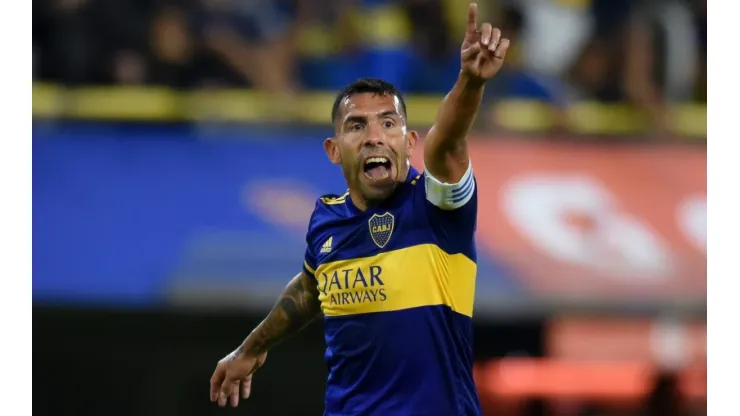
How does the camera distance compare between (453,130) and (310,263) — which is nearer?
(453,130)

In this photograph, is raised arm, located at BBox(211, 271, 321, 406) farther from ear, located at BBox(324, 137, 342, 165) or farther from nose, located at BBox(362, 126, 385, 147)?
nose, located at BBox(362, 126, 385, 147)

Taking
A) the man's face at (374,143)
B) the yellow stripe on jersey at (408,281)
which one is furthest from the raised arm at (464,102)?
the yellow stripe on jersey at (408,281)

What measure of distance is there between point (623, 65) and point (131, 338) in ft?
18.9

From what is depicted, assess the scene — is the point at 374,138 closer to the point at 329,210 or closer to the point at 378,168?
the point at 378,168

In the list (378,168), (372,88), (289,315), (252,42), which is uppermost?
(252,42)

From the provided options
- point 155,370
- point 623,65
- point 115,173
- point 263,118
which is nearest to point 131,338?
point 155,370

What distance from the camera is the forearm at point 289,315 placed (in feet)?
17.8

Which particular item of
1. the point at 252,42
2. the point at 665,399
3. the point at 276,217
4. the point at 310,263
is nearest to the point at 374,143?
the point at 310,263

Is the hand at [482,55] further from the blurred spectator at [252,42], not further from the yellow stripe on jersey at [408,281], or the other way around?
the blurred spectator at [252,42]

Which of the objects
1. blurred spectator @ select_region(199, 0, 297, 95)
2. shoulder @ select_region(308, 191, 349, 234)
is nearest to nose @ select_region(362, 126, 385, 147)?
shoulder @ select_region(308, 191, 349, 234)

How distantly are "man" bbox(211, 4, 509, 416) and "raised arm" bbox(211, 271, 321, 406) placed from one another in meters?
0.37

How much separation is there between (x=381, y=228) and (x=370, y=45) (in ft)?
22.7

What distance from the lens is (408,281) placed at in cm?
469
